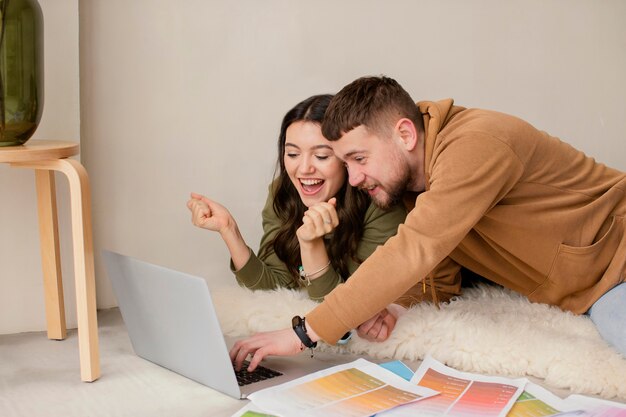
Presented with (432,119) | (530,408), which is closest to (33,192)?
(432,119)

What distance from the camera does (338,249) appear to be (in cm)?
226

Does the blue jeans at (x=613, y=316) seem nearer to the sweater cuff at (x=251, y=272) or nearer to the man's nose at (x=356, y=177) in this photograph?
the man's nose at (x=356, y=177)

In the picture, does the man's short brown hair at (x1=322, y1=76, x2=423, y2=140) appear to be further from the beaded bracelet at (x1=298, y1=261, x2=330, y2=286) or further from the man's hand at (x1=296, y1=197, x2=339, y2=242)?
the beaded bracelet at (x1=298, y1=261, x2=330, y2=286)

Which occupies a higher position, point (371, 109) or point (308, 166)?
point (371, 109)

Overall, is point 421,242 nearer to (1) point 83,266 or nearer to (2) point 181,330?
(2) point 181,330

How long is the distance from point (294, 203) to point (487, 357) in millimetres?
783

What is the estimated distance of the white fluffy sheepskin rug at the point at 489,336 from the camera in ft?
5.86

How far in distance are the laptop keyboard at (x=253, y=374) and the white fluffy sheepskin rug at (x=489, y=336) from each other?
0.26m

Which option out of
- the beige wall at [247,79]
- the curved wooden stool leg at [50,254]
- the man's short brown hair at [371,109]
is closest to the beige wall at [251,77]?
the beige wall at [247,79]

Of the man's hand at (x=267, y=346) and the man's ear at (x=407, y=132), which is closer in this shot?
the man's hand at (x=267, y=346)

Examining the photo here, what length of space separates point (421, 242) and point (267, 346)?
1.35 ft

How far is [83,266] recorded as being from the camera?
1826 mm

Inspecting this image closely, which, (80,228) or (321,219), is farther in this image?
(321,219)

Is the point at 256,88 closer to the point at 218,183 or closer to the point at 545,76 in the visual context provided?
the point at 218,183
